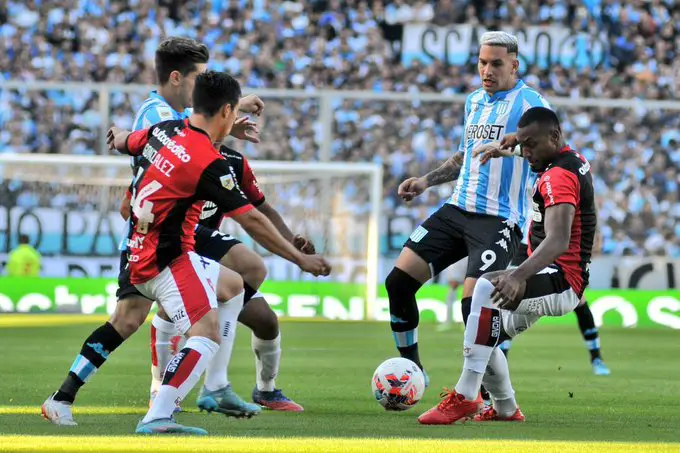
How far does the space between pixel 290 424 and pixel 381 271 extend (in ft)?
43.7

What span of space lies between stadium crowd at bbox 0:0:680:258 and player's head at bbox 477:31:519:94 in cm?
1223

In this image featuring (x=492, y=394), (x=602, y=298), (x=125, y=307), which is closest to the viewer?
(x=125, y=307)

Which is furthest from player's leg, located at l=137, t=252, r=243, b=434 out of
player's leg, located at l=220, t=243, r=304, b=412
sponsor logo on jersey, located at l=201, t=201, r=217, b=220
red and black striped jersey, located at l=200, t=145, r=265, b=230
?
sponsor logo on jersey, located at l=201, t=201, r=217, b=220

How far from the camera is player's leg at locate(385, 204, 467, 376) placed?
27.8 ft

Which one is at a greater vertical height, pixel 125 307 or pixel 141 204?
pixel 141 204

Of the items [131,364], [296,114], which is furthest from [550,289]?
[296,114]

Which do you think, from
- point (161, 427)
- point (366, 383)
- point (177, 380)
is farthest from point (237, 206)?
point (366, 383)

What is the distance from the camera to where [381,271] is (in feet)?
67.3

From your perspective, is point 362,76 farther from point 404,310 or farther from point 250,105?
point 250,105

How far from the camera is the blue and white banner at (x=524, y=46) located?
27.1 metres

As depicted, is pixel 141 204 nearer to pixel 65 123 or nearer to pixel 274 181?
pixel 274 181

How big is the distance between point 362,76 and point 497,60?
18.3 metres

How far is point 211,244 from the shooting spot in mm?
7926

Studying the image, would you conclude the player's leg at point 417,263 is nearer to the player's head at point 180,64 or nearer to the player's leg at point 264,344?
the player's leg at point 264,344
